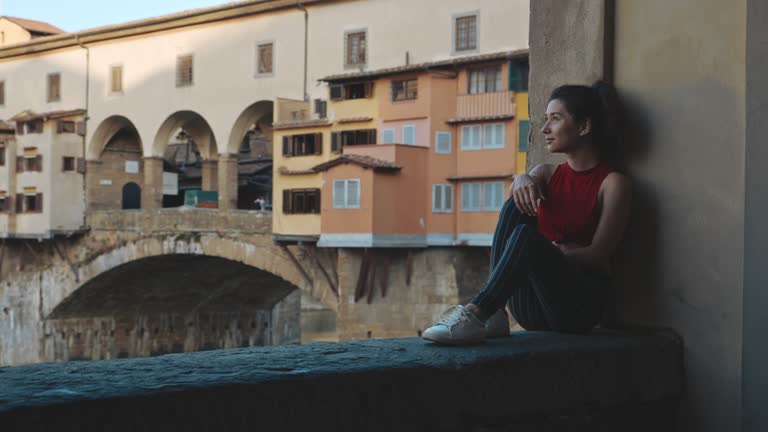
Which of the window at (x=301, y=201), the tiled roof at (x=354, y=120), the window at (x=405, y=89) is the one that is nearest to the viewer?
the window at (x=405, y=89)

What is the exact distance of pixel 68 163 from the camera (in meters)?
31.1

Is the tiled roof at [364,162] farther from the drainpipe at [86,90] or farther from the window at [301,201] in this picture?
the drainpipe at [86,90]

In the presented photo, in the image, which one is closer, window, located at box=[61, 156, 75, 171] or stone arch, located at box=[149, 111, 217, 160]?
stone arch, located at box=[149, 111, 217, 160]

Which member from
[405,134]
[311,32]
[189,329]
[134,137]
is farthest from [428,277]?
[134,137]

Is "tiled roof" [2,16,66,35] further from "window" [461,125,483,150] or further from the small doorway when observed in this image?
"window" [461,125,483,150]

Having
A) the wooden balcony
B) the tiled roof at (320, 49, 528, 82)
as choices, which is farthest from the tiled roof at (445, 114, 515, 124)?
the tiled roof at (320, 49, 528, 82)

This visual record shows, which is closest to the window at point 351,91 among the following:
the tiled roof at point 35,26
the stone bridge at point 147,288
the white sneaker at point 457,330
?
the stone bridge at point 147,288

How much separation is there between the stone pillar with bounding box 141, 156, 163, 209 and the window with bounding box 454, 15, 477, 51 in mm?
11124

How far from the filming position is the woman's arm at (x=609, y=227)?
3115mm

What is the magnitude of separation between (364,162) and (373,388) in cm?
1921

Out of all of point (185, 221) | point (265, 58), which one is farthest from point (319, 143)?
point (185, 221)

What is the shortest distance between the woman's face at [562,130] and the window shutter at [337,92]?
2044cm

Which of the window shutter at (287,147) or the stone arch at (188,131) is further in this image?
the stone arch at (188,131)

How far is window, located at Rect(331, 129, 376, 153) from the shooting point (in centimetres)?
2308
